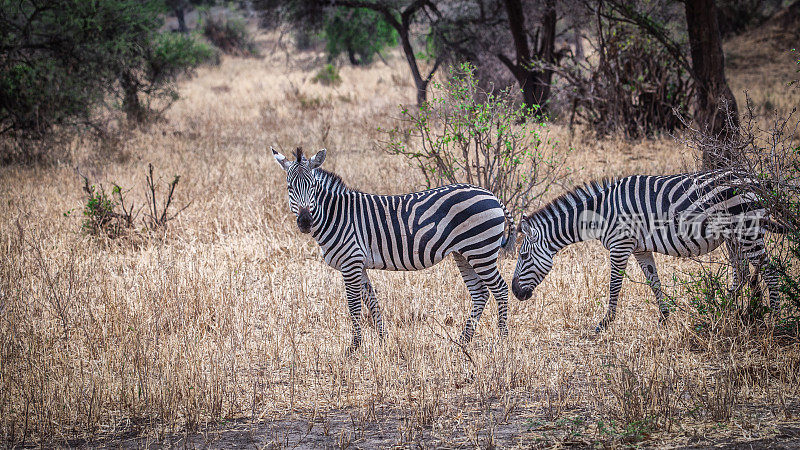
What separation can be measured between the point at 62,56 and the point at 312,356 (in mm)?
12123

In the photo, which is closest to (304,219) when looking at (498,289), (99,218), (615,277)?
(498,289)

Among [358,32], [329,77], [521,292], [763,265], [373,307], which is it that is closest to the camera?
[763,265]

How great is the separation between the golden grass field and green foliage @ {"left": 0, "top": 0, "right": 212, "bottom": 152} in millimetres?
4514

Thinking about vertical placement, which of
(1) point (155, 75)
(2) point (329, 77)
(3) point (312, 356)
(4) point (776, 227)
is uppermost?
(2) point (329, 77)

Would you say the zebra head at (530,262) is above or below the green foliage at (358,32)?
below

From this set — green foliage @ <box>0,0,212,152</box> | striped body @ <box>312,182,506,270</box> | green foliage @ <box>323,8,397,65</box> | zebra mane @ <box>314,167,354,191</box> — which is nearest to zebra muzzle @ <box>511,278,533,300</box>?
striped body @ <box>312,182,506,270</box>

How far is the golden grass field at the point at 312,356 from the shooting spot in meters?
4.41

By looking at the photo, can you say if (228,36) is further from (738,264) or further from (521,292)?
(738,264)

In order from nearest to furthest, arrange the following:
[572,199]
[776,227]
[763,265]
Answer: [776,227], [763,265], [572,199]

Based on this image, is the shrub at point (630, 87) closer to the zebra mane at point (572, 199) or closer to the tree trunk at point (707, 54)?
the tree trunk at point (707, 54)

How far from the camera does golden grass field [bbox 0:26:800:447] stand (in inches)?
174

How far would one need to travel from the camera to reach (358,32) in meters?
27.2

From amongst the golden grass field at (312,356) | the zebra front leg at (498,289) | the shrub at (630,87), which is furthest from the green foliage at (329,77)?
the zebra front leg at (498,289)

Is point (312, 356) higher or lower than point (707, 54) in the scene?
lower
